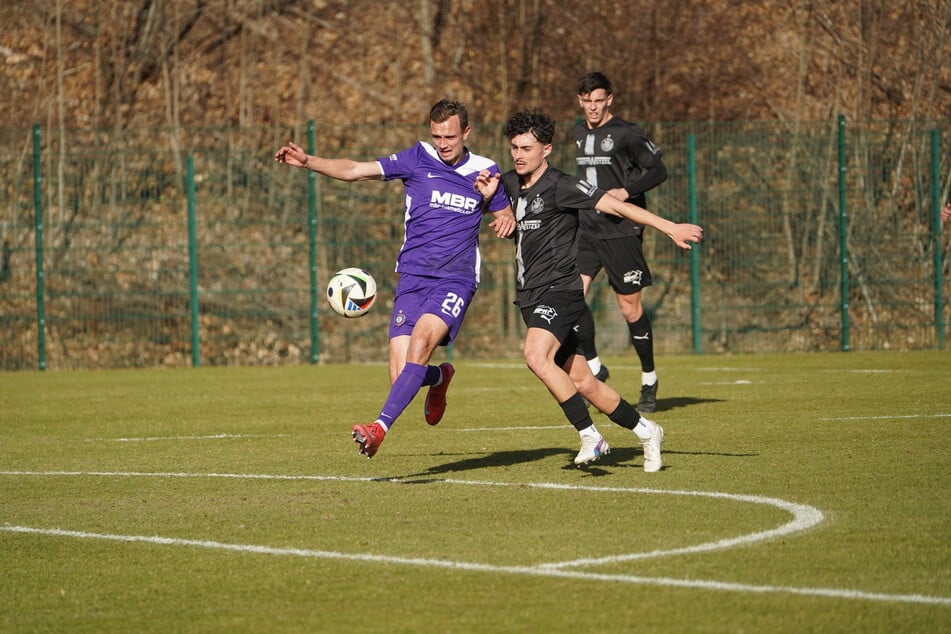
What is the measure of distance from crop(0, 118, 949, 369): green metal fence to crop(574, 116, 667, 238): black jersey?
8026 mm

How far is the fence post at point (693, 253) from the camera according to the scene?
20.8 m

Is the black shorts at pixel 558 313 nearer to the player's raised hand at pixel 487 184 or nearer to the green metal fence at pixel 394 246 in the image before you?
the player's raised hand at pixel 487 184

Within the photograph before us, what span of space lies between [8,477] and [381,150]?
12234mm

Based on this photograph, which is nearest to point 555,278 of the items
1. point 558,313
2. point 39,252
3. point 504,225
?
point 558,313

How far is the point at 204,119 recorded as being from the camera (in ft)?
92.0

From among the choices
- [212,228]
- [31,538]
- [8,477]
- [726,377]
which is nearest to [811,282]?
[726,377]

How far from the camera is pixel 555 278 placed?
8.94 metres

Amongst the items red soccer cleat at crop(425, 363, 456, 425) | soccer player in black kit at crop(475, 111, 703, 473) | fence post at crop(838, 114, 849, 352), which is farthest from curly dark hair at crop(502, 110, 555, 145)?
fence post at crop(838, 114, 849, 352)

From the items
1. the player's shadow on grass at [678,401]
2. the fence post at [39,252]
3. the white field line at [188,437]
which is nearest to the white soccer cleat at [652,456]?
the white field line at [188,437]

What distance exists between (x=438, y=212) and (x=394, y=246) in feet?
37.4

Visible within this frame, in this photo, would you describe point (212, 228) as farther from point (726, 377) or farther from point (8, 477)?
point (8, 477)

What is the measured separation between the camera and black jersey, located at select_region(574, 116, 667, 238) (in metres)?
12.8

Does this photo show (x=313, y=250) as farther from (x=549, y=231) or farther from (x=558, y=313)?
(x=558, y=313)

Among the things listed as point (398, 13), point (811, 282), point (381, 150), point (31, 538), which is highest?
point (398, 13)
